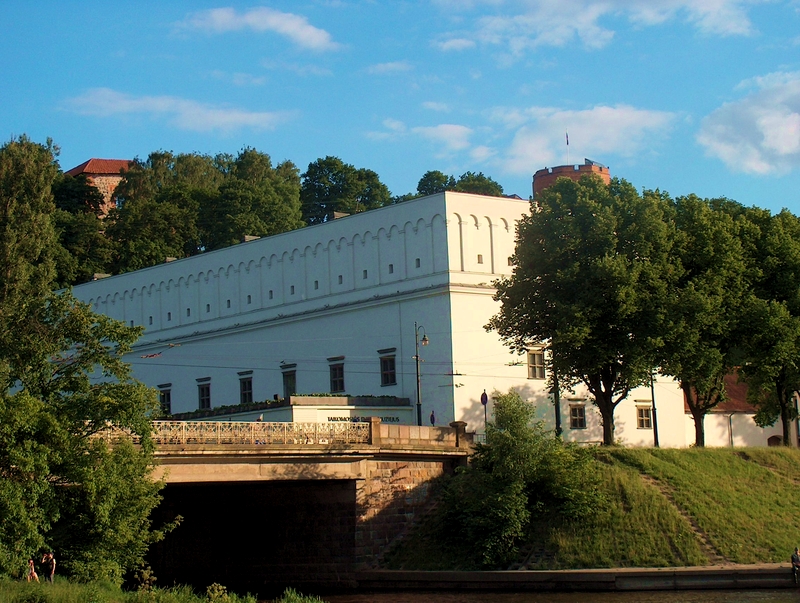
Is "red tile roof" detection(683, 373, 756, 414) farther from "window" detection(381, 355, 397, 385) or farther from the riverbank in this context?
the riverbank

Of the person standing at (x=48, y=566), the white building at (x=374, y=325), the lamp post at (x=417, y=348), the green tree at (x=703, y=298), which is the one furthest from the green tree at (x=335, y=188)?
the person standing at (x=48, y=566)

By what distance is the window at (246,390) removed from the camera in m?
64.1

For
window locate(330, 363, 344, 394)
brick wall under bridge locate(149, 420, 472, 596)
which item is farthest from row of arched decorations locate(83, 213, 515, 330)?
brick wall under bridge locate(149, 420, 472, 596)

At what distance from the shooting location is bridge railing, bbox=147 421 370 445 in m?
36.9

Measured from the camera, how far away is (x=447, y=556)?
41406 millimetres

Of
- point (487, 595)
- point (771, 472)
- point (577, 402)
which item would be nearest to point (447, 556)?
point (487, 595)

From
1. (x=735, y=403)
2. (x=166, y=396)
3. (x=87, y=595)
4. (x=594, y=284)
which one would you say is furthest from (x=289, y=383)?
(x=87, y=595)

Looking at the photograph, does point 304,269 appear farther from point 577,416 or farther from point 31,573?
point 31,573

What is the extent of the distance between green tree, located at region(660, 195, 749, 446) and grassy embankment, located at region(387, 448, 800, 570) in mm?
4155

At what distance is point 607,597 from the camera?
35.9m

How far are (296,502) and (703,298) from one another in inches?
699

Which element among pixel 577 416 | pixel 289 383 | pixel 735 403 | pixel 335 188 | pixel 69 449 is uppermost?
pixel 335 188

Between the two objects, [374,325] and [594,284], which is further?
[374,325]

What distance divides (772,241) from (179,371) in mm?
34648
